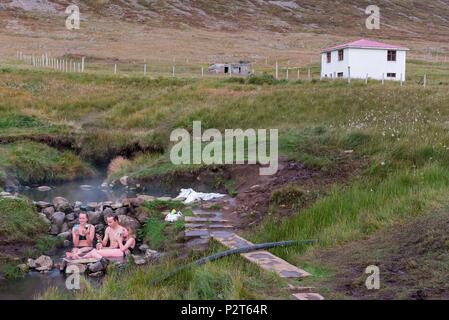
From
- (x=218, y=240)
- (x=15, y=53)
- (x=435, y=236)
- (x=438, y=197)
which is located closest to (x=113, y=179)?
(x=218, y=240)

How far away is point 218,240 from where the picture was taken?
1278cm

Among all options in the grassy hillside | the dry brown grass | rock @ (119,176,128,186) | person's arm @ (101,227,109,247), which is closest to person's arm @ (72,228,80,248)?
person's arm @ (101,227,109,247)

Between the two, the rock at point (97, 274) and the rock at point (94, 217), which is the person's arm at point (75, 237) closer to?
the rock at point (94, 217)

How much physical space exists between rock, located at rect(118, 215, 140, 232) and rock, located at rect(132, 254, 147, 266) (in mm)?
1833

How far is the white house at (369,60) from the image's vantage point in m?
49.8

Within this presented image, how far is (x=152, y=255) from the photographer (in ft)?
45.8

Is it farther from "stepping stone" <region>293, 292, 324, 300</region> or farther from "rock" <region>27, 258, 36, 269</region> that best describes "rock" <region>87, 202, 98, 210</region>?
"stepping stone" <region>293, 292, 324, 300</region>

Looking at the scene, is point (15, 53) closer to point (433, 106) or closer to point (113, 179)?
point (113, 179)

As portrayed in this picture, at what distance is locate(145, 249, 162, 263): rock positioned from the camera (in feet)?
43.9

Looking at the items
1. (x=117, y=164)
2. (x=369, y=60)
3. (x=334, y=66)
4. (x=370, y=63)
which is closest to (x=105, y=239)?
(x=117, y=164)

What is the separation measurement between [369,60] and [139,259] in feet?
133

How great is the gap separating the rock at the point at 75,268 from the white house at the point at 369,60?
3936cm

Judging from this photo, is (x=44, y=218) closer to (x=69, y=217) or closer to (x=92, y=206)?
(x=69, y=217)

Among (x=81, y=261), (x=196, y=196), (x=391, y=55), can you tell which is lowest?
(x=81, y=261)
